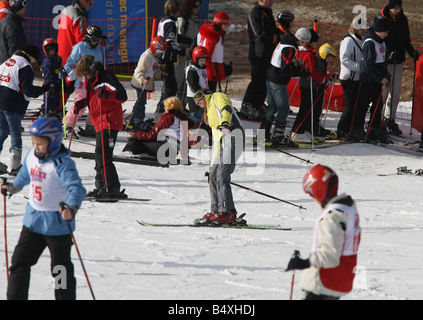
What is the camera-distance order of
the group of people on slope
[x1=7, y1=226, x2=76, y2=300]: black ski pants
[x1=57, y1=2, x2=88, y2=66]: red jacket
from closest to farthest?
[x1=7, y1=226, x2=76, y2=300]: black ski pants
the group of people on slope
[x1=57, y1=2, x2=88, y2=66]: red jacket

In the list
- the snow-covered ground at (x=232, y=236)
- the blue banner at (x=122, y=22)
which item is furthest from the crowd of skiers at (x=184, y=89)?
the blue banner at (x=122, y=22)

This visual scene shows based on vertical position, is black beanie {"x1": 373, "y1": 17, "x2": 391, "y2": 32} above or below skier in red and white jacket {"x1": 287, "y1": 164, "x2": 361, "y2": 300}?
above

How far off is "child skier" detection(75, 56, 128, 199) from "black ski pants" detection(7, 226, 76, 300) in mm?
3862

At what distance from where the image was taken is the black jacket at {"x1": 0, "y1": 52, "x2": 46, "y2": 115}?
970 cm

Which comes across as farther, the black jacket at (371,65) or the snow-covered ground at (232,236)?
the black jacket at (371,65)

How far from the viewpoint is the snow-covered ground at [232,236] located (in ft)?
21.4

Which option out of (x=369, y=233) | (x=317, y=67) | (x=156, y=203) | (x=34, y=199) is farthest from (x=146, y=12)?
(x=34, y=199)

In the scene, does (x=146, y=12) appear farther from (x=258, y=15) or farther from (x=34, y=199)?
(x=34, y=199)

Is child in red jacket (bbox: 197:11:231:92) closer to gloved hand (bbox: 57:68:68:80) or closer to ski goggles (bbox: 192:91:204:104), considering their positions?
gloved hand (bbox: 57:68:68:80)

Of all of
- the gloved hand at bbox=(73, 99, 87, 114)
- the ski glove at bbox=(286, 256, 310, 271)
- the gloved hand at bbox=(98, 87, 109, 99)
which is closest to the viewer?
the ski glove at bbox=(286, 256, 310, 271)

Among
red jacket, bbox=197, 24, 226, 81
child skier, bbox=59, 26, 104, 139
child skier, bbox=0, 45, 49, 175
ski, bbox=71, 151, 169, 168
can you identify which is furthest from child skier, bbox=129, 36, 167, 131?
child skier, bbox=0, 45, 49, 175

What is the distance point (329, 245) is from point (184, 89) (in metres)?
8.27

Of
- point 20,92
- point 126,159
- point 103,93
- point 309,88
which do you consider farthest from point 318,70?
point 20,92

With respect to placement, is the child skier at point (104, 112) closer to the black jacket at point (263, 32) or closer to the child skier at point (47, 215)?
the child skier at point (47, 215)
